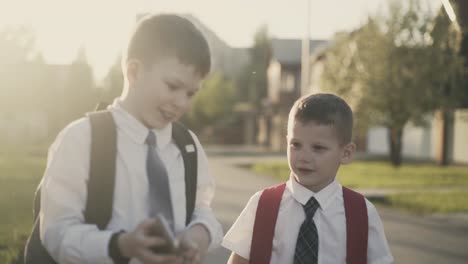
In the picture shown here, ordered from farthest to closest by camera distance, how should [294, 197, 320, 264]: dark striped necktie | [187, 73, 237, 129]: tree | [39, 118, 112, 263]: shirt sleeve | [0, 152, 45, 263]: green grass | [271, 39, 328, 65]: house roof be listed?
[187, 73, 237, 129]: tree → [271, 39, 328, 65]: house roof → [0, 152, 45, 263]: green grass → [294, 197, 320, 264]: dark striped necktie → [39, 118, 112, 263]: shirt sleeve

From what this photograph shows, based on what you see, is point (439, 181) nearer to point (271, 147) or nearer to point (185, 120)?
point (271, 147)

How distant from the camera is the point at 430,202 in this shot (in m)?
12.5

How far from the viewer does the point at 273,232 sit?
10.0 ft

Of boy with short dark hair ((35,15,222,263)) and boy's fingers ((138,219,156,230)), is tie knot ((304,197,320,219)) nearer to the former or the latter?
boy with short dark hair ((35,15,222,263))

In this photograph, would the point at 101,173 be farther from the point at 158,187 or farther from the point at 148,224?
the point at 148,224

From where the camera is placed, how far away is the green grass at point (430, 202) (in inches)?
468

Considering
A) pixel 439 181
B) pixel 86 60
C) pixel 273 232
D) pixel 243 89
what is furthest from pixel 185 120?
pixel 273 232

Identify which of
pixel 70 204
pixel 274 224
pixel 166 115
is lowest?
pixel 274 224

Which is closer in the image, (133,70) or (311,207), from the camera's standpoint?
(133,70)

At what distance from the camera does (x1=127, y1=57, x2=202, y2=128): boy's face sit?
209 centimetres

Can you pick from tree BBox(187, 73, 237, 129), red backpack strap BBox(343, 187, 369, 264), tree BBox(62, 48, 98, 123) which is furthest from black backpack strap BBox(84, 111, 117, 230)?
tree BBox(187, 73, 237, 129)

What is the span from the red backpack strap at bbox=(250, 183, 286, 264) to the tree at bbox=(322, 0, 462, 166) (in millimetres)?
19052

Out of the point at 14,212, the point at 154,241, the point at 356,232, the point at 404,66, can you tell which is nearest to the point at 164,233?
the point at 154,241

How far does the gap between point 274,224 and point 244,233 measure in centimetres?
16
